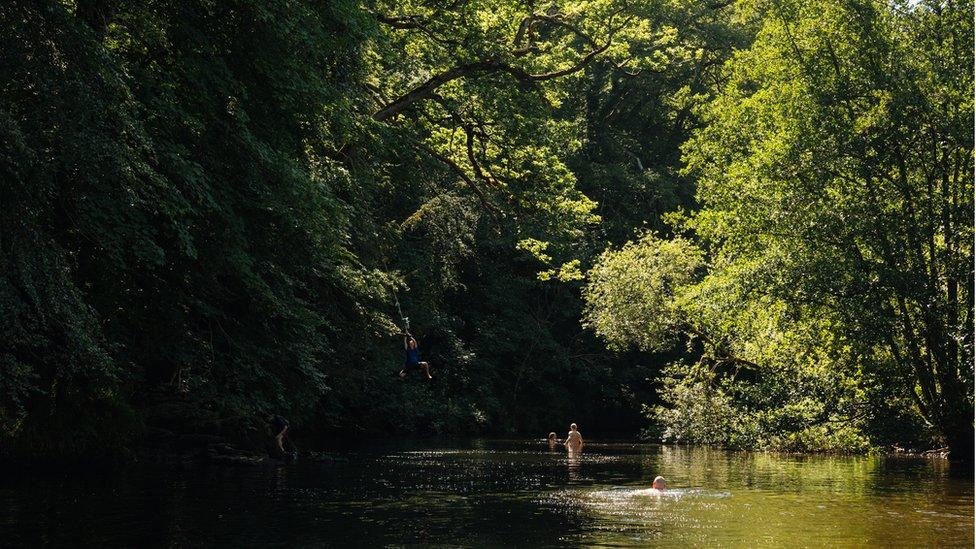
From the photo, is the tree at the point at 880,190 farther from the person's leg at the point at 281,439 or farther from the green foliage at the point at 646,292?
the green foliage at the point at 646,292

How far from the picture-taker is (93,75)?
37.0ft

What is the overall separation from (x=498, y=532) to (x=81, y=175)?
6246 millimetres

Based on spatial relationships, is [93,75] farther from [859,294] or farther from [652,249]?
[652,249]

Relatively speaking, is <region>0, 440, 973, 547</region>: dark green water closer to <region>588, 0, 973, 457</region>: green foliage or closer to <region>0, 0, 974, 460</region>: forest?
<region>0, 0, 974, 460</region>: forest

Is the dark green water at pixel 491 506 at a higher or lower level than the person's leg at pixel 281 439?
lower

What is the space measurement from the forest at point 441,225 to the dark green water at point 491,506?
1722 millimetres

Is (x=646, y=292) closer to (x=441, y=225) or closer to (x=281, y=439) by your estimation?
(x=441, y=225)

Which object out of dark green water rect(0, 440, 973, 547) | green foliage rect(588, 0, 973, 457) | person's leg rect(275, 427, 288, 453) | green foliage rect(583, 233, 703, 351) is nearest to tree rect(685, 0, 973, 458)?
green foliage rect(588, 0, 973, 457)

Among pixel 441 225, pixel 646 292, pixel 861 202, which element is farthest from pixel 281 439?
pixel 646 292

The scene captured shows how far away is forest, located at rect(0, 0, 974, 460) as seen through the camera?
12.4 m

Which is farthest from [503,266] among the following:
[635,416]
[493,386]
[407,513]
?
[407,513]

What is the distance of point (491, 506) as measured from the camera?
54.6ft

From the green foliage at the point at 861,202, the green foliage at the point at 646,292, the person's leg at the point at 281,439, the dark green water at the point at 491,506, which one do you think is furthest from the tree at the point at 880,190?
the green foliage at the point at 646,292

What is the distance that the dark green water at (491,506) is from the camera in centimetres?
1271
